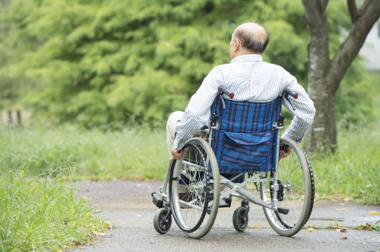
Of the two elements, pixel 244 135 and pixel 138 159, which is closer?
pixel 244 135

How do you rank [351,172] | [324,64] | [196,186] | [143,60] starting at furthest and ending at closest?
[143,60] → [324,64] → [351,172] → [196,186]

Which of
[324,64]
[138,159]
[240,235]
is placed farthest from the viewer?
[138,159]

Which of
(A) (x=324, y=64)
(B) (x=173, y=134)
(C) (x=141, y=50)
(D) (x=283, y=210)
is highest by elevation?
(C) (x=141, y=50)

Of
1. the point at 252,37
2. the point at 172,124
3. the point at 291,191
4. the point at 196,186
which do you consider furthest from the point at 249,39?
the point at 291,191

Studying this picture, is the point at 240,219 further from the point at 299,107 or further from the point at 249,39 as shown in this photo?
the point at 249,39

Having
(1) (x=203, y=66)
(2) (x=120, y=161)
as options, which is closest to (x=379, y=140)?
(2) (x=120, y=161)

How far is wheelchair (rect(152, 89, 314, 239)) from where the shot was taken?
2908mm

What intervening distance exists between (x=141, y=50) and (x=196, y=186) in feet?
27.9

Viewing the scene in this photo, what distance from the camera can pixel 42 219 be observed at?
114 inches

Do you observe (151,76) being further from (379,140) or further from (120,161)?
(379,140)

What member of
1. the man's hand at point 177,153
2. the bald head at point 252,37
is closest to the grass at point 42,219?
the man's hand at point 177,153

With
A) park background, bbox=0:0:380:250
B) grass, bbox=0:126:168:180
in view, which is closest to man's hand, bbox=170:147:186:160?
grass, bbox=0:126:168:180

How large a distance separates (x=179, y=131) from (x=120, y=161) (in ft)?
12.2

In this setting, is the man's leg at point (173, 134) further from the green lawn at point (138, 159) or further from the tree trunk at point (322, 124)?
the tree trunk at point (322, 124)
